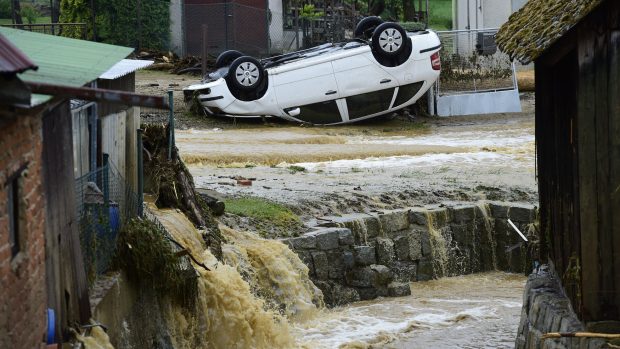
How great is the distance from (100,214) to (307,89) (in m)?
20.3

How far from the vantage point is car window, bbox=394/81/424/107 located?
1352 inches

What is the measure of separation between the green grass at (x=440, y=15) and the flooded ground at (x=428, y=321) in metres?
30.8

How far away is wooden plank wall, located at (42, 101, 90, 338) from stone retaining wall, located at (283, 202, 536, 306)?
8.75 m

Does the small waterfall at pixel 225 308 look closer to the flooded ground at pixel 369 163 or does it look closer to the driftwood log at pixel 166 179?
the driftwood log at pixel 166 179

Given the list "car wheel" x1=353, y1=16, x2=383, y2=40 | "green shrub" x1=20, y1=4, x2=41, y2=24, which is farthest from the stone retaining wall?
"green shrub" x1=20, y1=4, x2=41, y2=24

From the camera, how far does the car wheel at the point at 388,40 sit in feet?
108

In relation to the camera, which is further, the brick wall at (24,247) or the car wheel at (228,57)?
the car wheel at (228,57)

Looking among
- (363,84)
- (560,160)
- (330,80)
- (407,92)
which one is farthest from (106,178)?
(407,92)

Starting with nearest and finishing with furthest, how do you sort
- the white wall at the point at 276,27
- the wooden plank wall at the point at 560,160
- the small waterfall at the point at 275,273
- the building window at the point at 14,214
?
1. the building window at the point at 14,214
2. the wooden plank wall at the point at 560,160
3. the small waterfall at the point at 275,273
4. the white wall at the point at 276,27

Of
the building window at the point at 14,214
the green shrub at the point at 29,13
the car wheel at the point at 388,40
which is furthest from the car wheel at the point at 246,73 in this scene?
the building window at the point at 14,214

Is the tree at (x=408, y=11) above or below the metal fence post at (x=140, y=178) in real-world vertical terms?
above

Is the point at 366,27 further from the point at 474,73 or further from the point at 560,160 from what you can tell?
the point at 560,160

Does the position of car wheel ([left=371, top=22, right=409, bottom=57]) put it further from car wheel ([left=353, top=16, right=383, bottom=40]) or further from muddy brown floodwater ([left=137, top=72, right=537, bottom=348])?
muddy brown floodwater ([left=137, top=72, right=537, bottom=348])

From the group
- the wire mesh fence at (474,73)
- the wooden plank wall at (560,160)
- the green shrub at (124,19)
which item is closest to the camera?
the wooden plank wall at (560,160)
